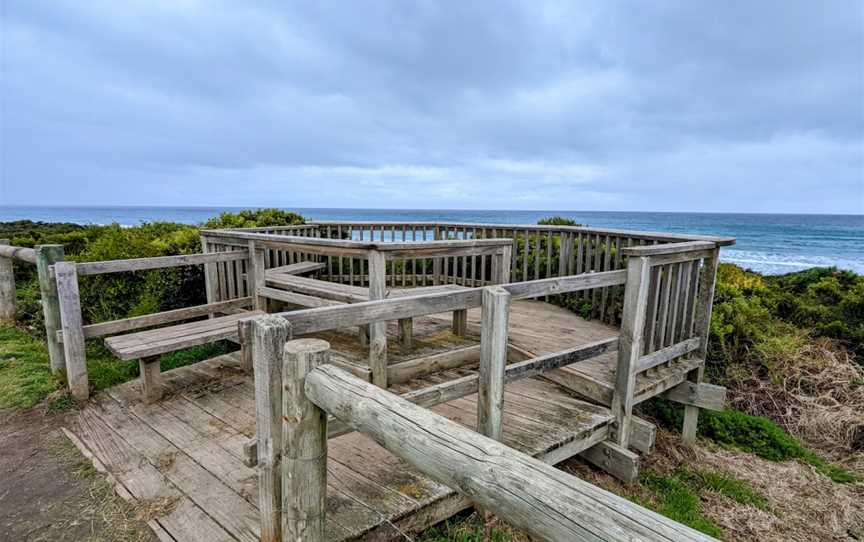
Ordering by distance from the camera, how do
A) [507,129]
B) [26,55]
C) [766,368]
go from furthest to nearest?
[507,129] → [26,55] → [766,368]

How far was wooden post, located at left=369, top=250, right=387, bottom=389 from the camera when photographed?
3488 millimetres

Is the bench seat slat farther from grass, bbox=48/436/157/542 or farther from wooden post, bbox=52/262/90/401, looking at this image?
grass, bbox=48/436/157/542

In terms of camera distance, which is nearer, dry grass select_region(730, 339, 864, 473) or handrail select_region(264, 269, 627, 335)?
handrail select_region(264, 269, 627, 335)

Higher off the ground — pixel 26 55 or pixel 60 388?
pixel 26 55

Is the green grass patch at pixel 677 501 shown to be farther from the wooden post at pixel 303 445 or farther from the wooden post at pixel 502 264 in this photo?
the wooden post at pixel 303 445

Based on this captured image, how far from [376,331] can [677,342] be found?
3.09 m

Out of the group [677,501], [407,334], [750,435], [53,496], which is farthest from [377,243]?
[750,435]

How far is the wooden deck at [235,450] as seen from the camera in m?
2.24

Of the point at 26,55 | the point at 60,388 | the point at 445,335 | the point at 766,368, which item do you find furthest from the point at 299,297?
the point at 26,55

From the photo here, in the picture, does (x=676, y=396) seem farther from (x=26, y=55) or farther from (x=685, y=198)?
(x=685, y=198)

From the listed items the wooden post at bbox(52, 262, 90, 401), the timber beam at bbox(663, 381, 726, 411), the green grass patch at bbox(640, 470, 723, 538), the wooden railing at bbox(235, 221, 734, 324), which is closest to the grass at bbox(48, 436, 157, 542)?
the wooden post at bbox(52, 262, 90, 401)

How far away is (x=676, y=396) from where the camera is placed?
4.48 m

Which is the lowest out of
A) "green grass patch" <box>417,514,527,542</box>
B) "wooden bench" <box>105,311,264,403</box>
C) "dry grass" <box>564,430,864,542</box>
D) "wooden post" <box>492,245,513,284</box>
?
"dry grass" <box>564,430,864,542</box>

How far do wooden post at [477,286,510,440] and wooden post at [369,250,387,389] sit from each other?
1.19 metres
